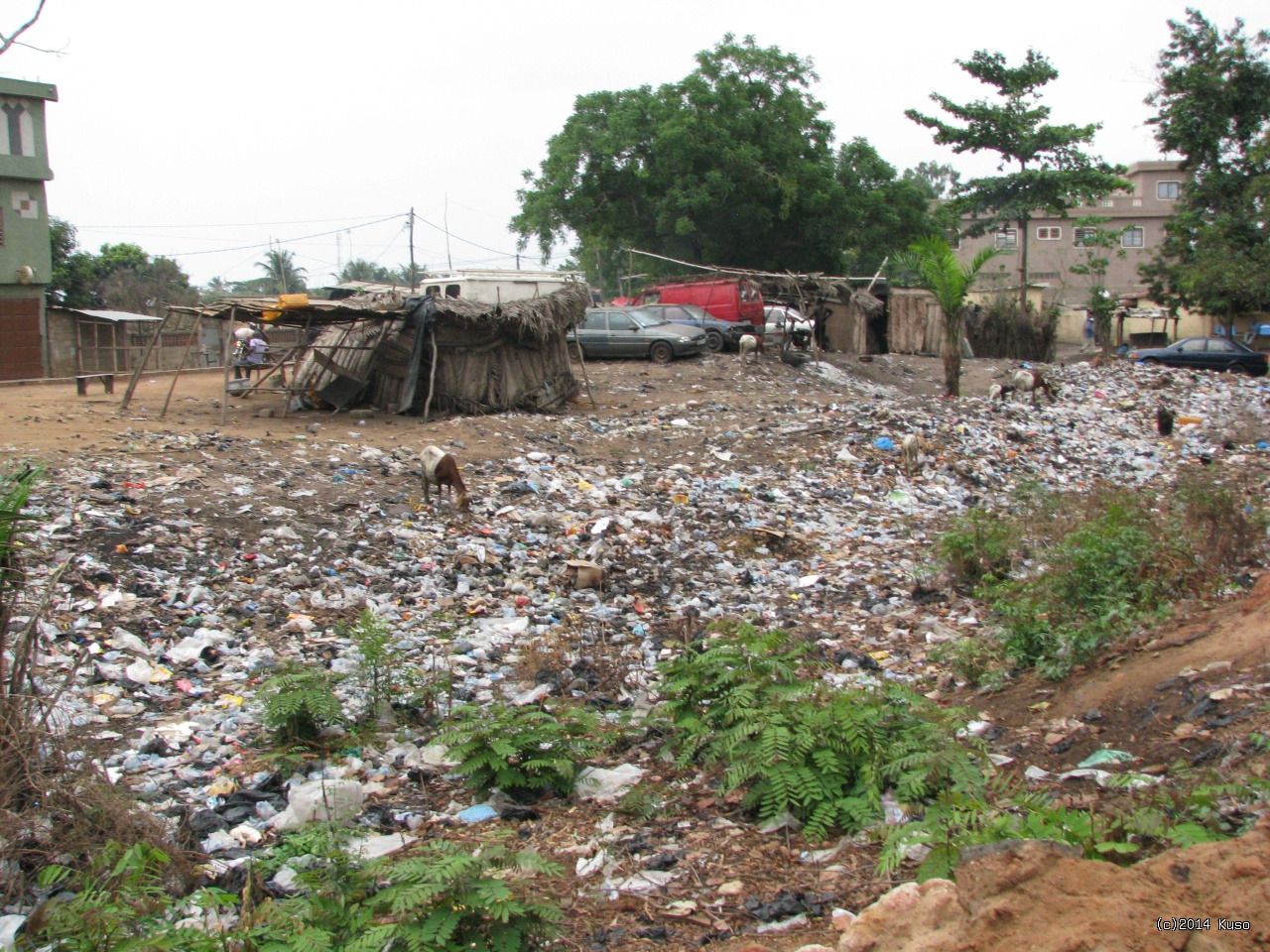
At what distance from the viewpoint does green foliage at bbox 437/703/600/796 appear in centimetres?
402

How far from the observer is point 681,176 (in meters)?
25.7

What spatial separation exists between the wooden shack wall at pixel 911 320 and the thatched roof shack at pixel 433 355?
1291 cm

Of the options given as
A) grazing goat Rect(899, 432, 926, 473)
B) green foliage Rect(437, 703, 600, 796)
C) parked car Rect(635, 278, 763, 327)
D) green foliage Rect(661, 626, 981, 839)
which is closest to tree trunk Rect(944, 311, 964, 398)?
parked car Rect(635, 278, 763, 327)

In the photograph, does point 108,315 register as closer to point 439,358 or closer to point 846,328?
point 439,358

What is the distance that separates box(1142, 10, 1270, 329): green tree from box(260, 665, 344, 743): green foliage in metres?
26.9

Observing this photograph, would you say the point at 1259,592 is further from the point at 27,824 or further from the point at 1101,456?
the point at 1101,456

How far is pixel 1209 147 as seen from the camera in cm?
2755

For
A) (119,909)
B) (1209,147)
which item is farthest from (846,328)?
(119,909)

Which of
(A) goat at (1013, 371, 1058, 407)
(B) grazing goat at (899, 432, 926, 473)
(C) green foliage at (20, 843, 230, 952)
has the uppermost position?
(A) goat at (1013, 371, 1058, 407)

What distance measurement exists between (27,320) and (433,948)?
2136 centimetres

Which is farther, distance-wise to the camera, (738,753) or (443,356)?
(443,356)

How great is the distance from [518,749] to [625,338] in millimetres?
15286

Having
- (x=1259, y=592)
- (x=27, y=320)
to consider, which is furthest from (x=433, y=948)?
(x=27, y=320)

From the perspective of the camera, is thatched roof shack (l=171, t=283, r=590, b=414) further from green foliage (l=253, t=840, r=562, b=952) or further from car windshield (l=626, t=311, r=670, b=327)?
green foliage (l=253, t=840, r=562, b=952)
